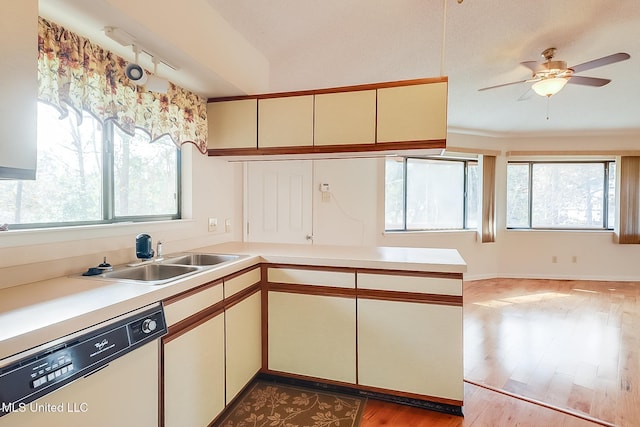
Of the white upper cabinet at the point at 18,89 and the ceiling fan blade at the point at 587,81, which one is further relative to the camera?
the ceiling fan blade at the point at 587,81

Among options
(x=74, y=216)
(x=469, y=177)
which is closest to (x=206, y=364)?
(x=74, y=216)

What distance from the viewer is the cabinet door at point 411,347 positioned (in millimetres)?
1910

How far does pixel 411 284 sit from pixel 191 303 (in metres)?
1.23

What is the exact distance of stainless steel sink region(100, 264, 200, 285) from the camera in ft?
5.67

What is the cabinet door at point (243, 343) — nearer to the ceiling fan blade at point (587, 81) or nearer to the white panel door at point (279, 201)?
the white panel door at point (279, 201)

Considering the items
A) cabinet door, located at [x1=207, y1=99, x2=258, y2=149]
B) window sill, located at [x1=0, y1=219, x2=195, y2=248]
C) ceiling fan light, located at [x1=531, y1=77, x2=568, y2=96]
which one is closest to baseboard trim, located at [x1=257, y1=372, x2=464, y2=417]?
window sill, located at [x1=0, y1=219, x2=195, y2=248]

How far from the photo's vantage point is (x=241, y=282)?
1994 mm

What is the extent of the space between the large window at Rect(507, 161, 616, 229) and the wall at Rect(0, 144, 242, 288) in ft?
16.1

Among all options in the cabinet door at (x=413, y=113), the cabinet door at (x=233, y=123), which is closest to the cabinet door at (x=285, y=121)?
the cabinet door at (x=233, y=123)

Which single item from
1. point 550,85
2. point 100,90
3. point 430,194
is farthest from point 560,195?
point 100,90

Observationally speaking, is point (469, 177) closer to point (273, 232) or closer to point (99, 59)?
point (273, 232)

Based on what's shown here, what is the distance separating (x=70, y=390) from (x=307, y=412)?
1.33 metres

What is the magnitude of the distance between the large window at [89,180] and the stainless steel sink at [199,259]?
1.18ft

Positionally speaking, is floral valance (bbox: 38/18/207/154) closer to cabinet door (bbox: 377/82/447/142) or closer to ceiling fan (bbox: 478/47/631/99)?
cabinet door (bbox: 377/82/447/142)
